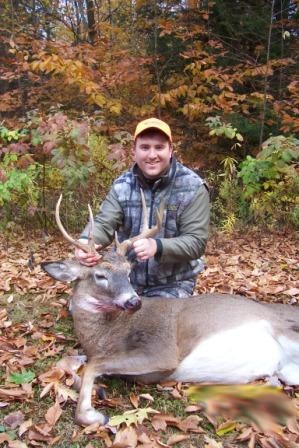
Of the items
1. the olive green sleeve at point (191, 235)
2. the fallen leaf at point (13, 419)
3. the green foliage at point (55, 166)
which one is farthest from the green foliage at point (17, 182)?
the fallen leaf at point (13, 419)

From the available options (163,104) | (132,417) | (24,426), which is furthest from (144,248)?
(163,104)

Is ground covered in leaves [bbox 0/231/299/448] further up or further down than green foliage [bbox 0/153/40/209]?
further down

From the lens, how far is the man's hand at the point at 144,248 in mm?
3309

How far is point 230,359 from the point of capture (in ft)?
10.2

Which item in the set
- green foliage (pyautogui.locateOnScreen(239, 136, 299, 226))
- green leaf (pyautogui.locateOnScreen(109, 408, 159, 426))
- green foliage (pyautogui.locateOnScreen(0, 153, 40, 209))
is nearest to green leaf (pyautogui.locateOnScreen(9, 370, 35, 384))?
green leaf (pyautogui.locateOnScreen(109, 408, 159, 426))

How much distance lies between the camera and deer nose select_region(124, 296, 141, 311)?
2.99 meters

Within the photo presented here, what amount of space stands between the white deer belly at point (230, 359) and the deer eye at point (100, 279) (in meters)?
0.72

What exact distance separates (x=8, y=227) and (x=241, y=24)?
609 cm

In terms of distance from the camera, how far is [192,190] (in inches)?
159

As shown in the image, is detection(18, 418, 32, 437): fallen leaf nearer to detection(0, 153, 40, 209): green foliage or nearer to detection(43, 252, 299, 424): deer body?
detection(43, 252, 299, 424): deer body

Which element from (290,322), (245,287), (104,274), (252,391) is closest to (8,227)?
(245,287)

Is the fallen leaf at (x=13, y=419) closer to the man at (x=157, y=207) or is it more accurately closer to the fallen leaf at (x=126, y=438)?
the fallen leaf at (x=126, y=438)

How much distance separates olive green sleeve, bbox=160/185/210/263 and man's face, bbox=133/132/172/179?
0.39 meters

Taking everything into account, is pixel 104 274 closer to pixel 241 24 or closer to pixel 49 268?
pixel 49 268
